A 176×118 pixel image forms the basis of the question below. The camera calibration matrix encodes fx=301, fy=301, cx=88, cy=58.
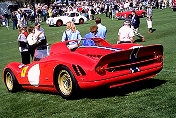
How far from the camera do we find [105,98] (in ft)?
19.2

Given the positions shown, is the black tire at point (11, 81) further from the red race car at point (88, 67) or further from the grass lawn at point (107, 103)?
the red race car at point (88, 67)

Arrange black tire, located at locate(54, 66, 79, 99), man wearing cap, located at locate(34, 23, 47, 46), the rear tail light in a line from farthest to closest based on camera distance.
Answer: man wearing cap, located at locate(34, 23, 47, 46) < black tire, located at locate(54, 66, 79, 99) < the rear tail light

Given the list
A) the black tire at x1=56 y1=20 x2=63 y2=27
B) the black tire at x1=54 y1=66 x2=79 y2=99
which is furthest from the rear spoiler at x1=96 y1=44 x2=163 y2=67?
the black tire at x1=56 y1=20 x2=63 y2=27

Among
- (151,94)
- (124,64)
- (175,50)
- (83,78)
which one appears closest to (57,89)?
(83,78)

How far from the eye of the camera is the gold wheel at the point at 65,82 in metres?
5.84

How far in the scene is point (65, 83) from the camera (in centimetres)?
593

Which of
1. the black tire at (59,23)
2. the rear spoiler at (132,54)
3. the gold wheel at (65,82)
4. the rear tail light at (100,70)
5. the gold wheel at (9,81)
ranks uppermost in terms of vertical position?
the rear spoiler at (132,54)

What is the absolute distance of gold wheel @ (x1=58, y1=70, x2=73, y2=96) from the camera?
5844 millimetres

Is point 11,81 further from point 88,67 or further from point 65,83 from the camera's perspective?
point 88,67

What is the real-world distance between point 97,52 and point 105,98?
1298 mm

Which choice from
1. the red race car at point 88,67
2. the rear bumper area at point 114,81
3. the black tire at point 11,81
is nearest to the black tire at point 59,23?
the black tire at point 11,81

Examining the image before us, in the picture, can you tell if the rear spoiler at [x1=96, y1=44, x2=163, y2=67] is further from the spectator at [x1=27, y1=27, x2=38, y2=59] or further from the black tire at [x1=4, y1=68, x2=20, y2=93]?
the spectator at [x1=27, y1=27, x2=38, y2=59]

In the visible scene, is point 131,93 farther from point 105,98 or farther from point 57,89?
point 57,89

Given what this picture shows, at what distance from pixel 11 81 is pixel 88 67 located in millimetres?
3088
